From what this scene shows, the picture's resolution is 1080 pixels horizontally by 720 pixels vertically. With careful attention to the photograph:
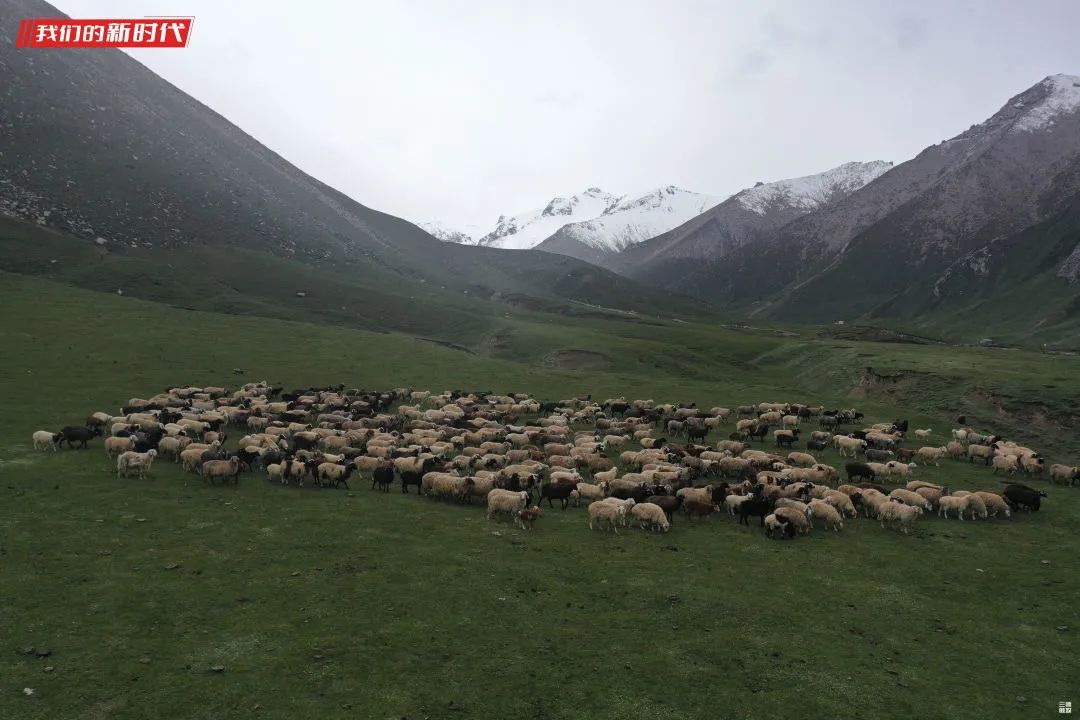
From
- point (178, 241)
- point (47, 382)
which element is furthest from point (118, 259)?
point (47, 382)

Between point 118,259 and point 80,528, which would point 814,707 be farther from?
point 118,259

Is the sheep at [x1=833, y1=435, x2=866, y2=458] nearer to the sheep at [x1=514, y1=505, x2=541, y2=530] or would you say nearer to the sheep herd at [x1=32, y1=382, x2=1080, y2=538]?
the sheep herd at [x1=32, y1=382, x2=1080, y2=538]

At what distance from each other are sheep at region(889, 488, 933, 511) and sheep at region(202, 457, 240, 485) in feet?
92.4

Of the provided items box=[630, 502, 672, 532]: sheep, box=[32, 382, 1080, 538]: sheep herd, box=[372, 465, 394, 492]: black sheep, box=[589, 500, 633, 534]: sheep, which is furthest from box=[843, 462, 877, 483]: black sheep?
box=[372, 465, 394, 492]: black sheep

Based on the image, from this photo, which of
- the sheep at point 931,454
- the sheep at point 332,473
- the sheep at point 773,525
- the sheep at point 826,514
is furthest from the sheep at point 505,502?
the sheep at point 931,454

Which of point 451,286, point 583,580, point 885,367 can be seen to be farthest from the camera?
point 451,286

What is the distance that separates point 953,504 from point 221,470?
102ft

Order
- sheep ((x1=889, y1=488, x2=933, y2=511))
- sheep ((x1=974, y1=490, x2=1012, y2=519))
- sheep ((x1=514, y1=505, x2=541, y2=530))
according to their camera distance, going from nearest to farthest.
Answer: sheep ((x1=514, y1=505, x2=541, y2=530)), sheep ((x1=889, y1=488, x2=933, y2=511)), sheep ((x1=974, y1=490, x2=1012, y2=519))

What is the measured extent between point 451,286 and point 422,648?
173m

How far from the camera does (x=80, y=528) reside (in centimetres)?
1984

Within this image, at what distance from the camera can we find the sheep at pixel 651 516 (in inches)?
928

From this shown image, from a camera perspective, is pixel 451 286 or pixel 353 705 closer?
pixel 353 705

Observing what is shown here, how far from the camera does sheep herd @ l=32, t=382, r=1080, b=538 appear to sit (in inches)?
1006

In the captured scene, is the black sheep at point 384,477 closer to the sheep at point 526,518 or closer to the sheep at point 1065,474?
the sheep at point 526,518
